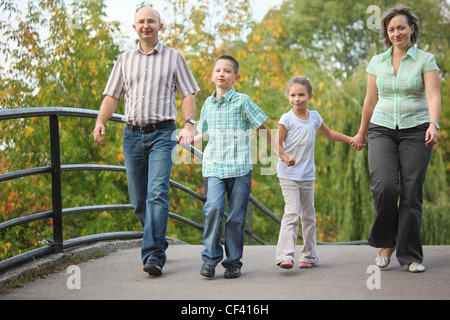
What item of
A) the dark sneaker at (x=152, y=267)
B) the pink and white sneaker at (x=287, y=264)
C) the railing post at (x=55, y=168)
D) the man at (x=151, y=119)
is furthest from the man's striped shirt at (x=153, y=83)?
the pink and white sneaker at (x=287, y=264)

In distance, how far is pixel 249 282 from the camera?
13.1 ft

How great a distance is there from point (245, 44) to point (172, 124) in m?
11.3

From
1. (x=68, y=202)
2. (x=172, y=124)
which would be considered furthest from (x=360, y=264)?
(x=68, y=202)

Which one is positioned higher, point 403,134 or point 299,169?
point 403,134

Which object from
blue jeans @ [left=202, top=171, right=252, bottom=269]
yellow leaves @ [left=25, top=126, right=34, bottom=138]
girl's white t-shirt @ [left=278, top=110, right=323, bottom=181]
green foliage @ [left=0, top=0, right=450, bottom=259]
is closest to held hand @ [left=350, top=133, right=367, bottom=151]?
girl's white t-shirt @ [left=278, top=110, right=323, bottom=181]

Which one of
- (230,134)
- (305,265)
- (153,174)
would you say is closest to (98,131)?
(153,174)

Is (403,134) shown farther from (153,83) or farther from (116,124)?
(116,124)

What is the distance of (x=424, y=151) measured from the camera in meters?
4.29

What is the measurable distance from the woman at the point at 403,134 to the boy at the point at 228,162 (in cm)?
70

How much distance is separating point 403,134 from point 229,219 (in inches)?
55.3

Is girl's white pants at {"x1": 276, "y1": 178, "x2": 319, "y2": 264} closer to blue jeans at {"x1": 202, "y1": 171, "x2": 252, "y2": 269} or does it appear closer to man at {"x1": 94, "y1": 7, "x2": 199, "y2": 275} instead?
blue jeans at {"x1": 202, "y1": 171, "x2": 252, "y2": 269}

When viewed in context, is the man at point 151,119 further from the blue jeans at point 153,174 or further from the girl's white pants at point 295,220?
the girl's white pants at point 295,220
